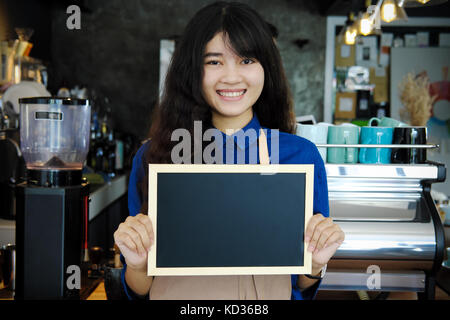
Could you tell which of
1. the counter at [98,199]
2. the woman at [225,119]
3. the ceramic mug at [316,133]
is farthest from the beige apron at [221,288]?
the counter at [98,199]

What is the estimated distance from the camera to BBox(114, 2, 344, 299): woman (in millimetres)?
1078

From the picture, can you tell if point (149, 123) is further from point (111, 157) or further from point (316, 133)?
point (111, 157)

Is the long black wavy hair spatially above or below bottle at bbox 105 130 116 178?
above

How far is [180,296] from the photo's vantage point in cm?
109

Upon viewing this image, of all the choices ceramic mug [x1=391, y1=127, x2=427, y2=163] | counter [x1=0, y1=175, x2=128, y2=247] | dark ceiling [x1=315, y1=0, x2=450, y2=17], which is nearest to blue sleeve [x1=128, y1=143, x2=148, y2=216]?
counter [x1=0, y1=175, x2=128, y2=247]

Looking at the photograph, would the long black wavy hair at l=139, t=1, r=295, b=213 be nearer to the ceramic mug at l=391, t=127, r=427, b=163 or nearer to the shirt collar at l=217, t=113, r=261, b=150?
the shirt collar at l=217, t=113, r=261, b=150

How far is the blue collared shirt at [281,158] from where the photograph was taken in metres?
1.17

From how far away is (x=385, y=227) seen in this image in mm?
1795

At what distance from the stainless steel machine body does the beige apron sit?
2.45 feet

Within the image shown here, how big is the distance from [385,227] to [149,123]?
998 millimetres

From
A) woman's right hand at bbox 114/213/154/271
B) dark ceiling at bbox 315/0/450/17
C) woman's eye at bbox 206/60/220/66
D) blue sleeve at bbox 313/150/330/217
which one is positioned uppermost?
dark ceiling at bbox 315/0/450/17

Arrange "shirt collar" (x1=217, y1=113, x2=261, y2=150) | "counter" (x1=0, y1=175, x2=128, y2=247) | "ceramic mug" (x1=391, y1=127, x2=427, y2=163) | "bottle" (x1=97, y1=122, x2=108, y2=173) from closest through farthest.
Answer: "shirt collar" (x1=217, y1=113, x2=261, y2=150)
"ceramic mug" (x1=391, y1=127, x2=427, y2=163)
"counter" (x1=0, y1=175, x2=128, y2=247)
"bottle" (x1=97, y1=122, x2=108, y2=173)

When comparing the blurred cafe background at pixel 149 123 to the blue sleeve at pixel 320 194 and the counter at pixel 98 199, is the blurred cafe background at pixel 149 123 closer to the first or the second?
the counter at pixel 98 199

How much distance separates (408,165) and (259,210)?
1110 mm
